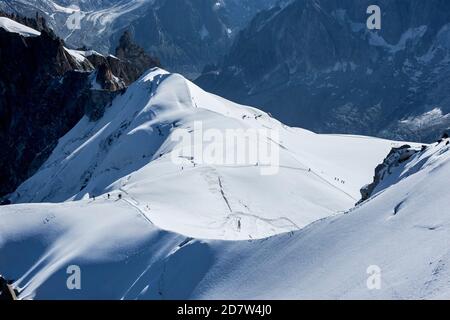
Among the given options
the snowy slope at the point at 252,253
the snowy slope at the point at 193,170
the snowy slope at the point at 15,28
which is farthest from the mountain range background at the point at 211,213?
the snowy slope at the point at 15,28

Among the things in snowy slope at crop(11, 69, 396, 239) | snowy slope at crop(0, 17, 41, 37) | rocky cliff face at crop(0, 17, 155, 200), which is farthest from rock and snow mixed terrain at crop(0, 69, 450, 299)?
snowy slope at crop(0, 17, 41, 37)

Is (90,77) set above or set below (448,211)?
above

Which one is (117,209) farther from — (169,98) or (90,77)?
(90,77)

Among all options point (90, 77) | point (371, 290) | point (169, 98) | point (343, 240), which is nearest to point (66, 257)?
point (343, 240)

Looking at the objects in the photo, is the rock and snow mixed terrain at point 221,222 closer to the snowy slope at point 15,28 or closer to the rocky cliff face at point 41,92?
the rocky cliff face at point 41,92

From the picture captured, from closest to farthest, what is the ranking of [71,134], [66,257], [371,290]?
[371,290], [66,257], [71,134]

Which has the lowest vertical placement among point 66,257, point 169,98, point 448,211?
point 66,257

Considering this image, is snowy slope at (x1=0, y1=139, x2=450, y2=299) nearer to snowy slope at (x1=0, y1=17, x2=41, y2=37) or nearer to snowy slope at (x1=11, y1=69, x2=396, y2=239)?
snowy slope at (x1=11, y1=69, x2=396, y2=239)
